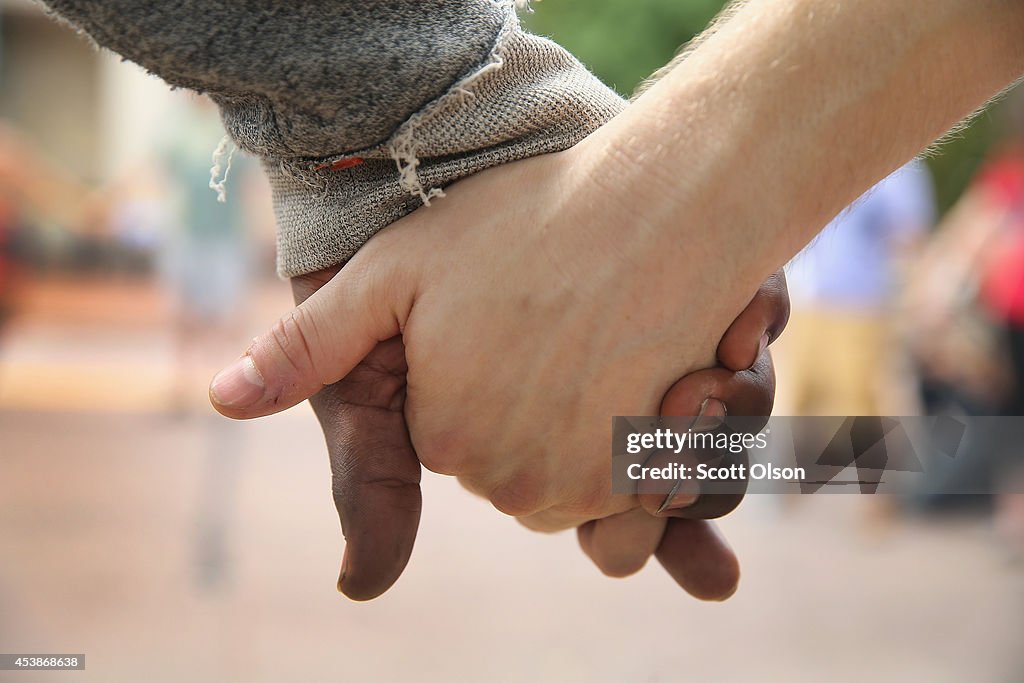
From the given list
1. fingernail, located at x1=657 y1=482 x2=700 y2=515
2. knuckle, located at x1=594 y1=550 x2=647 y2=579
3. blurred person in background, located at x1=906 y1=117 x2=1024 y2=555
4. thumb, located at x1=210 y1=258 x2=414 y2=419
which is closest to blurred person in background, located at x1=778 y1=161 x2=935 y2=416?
blurred person in background, located at x1=906 y1=117 x2=1024 y2=555

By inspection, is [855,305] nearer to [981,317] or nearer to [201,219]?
[981,317]

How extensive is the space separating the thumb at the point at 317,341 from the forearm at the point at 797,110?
0.91 ft

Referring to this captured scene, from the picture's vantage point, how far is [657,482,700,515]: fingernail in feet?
4.03

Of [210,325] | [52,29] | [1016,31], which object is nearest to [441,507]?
[210,325]

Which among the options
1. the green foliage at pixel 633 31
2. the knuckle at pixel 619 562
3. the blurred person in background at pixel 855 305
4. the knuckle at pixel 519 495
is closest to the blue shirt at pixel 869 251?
the blurred person in background at pixel 855 305

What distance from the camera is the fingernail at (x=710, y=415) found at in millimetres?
1165

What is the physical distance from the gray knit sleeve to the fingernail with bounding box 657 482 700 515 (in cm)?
43

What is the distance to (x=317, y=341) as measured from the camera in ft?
3.64

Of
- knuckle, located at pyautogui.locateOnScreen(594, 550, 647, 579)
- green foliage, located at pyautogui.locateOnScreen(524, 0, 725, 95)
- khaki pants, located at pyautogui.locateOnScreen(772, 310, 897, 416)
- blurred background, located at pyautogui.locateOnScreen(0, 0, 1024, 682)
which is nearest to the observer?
knuckle, located at pyautogui.locateOnScreen(594, 550, 647, 579)

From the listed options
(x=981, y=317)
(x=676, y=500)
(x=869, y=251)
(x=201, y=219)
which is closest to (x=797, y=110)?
(x=676, y=500)

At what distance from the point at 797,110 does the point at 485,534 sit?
415 centimetres

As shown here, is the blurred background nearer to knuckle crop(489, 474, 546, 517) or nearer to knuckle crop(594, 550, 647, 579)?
knuckle crop(594, 550, 647, 579)

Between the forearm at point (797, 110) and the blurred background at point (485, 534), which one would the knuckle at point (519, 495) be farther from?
the blurred background at point (485, 534)

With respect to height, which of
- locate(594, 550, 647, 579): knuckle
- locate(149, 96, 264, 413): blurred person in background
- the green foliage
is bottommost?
locate(594, 550, 647, 579): knuckle
